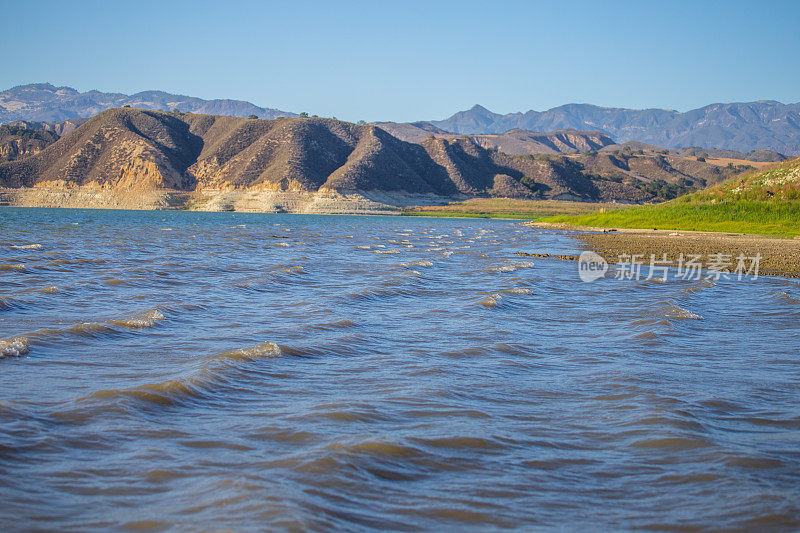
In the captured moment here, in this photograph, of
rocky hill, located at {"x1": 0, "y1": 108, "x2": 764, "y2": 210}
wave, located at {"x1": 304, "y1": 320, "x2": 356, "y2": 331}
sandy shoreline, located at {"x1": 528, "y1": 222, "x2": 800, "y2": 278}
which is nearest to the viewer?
wave, located at {"x1": 304, "y1": 320, "x2": 356, "y2": 331}

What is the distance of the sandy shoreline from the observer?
2370cm

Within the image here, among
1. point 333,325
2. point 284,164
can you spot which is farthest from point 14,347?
point 284,164

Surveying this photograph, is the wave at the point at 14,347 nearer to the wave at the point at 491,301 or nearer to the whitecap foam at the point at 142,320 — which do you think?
the whitecap foam at the point at 142,320

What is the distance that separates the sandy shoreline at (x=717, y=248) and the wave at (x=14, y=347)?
69.3ft

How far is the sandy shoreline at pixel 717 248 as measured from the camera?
23.7 metres

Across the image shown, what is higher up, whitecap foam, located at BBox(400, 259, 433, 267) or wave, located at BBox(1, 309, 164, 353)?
whitecap foam, located at BBox(400, 259, 433, 267)

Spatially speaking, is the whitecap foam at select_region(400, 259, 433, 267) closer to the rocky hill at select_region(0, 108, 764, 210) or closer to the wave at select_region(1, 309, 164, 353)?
the wave at select_region(1, 309, 164, 353)

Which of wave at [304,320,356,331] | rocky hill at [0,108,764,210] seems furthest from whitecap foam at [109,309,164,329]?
rocky hill at [0,108,764,210]

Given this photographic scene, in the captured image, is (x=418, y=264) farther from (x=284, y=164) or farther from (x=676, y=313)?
(x=284, y=164)

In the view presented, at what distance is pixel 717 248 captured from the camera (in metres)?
30.4

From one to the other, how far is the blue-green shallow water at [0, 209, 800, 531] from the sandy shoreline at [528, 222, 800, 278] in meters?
10.2

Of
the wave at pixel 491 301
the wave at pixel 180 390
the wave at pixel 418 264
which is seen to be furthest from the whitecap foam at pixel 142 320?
the wave at pixel 418 264

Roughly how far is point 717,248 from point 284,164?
10257 cm

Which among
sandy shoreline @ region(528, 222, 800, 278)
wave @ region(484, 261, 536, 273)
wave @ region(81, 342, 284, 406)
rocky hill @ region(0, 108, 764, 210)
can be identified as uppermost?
rocky hill @ region(0, 108, 764, 210)
